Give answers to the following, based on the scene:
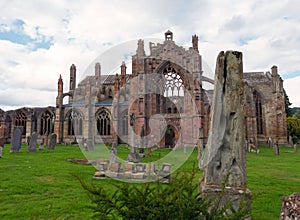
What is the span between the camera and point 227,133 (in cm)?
437

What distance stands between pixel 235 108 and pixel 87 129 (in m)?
28.5

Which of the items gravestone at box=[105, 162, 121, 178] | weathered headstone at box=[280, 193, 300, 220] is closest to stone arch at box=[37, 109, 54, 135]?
gravestone at box=[105, 162, 121, 178]

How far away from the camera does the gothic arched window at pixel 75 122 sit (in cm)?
3241

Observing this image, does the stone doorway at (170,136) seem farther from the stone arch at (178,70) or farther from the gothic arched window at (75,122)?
the gothic arched window at (75,122)

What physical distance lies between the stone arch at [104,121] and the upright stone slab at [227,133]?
92.9 ft

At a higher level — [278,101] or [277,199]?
[278,101]

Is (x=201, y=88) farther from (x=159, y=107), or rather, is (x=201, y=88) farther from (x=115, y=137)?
(x=115, y=137)

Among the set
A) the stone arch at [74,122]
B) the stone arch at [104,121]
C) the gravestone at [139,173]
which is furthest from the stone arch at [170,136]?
the gravestone at [139,173]

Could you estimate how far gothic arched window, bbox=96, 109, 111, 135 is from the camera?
32156 millimetres

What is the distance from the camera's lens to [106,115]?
32375mm

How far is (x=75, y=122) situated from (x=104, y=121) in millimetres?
3900

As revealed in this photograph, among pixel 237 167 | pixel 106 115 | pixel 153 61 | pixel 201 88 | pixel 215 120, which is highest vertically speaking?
pixel 153 61

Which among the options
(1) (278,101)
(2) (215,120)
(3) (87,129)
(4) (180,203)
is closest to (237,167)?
(2) (215,120)

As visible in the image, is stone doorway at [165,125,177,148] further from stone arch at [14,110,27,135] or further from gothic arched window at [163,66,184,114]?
stone arch at [14,110,27,135]
